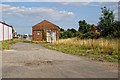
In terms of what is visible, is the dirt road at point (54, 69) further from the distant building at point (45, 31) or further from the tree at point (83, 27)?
the tree at point (83, 27)

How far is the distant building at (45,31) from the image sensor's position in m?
56.9

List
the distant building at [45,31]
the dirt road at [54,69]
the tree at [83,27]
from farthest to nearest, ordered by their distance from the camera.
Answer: the tree at [83,27]
the distant building at [45,31]
the dirt road at [54,69]

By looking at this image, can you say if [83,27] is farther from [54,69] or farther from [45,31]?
[54,69]

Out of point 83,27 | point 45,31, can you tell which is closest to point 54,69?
point 45,31

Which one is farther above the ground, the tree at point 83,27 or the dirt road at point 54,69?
the tree at point 83,27

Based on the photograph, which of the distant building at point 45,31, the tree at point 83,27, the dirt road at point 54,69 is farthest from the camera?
the tree at point 83,27

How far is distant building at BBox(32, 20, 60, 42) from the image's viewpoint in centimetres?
5691

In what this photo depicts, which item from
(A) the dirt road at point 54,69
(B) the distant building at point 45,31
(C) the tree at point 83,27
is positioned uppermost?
(C) the tree at point 83,27

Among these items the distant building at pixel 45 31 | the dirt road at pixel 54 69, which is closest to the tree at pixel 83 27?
the distant building at pixel 45 31

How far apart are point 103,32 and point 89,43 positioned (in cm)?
1230

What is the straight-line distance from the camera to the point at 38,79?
938 centimetres

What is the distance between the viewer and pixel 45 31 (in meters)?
56.8

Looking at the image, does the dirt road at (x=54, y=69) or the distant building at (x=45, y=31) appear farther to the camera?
the distant building at (x=45, y=31)

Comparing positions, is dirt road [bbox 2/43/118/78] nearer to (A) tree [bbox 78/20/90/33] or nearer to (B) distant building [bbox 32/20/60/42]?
(B) distant building [bbox 32/20/60/42]
